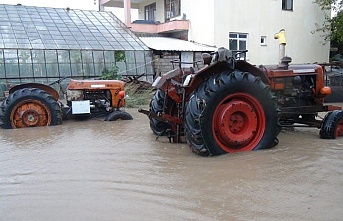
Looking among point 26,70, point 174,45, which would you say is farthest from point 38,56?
point 174,45

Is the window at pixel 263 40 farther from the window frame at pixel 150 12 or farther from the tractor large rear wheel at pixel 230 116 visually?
the tractor large rear wheel at pixel 230 116

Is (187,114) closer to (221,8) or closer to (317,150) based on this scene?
(317,150)

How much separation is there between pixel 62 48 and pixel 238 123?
1146cm

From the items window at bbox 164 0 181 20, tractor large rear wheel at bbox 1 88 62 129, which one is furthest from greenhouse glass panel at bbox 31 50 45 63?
window at bbox 164 0 181 20

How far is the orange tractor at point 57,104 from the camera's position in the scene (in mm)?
7441

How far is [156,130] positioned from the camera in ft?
19.9

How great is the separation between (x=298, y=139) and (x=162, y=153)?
2195 mm

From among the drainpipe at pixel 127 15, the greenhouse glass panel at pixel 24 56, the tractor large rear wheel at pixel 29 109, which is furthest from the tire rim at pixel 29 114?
the drainpipe at pixel 127 15

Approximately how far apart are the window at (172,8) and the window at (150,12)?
1.71 meters

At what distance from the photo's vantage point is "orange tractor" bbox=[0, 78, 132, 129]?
24.4 feet

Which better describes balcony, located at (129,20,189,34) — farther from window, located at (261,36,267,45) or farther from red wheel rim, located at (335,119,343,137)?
red wheel rim, located at (335,119,343,137)

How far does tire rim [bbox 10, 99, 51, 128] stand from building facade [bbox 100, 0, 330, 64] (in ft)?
36.2

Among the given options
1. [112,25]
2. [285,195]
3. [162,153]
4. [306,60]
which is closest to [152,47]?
[112,25]

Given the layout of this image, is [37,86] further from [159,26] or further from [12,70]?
[159,26]
